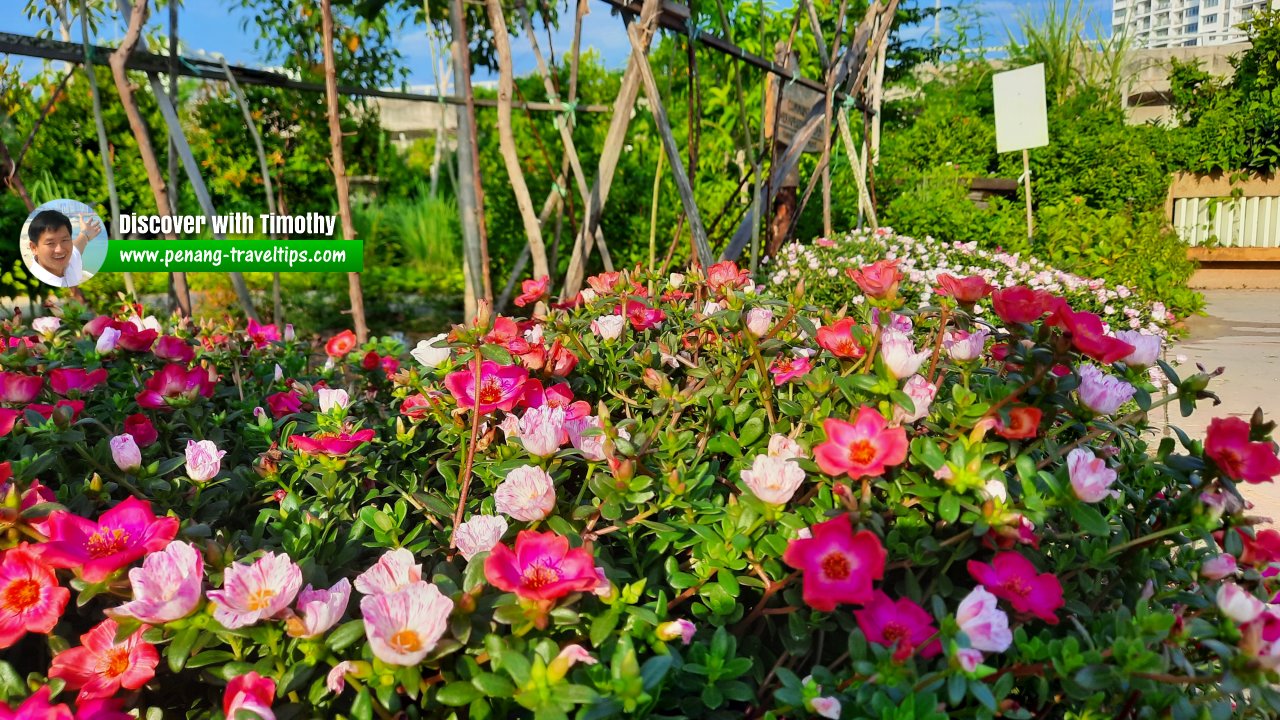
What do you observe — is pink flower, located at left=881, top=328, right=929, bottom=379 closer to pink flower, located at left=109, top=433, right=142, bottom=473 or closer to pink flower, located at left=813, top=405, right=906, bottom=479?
pink flower, located at left=813, top=405, right=906, bottom=479

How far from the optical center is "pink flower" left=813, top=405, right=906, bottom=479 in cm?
77

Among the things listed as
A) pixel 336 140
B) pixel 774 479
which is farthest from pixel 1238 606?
pixel 336 140

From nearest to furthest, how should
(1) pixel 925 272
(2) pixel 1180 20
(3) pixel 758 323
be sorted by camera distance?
(3) pixel 758 323
(1) pixel 925 272
(2) pixel 1180 20

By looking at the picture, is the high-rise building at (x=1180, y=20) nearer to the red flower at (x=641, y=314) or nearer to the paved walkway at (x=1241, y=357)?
the paved walkway at (x=1241, y=357)

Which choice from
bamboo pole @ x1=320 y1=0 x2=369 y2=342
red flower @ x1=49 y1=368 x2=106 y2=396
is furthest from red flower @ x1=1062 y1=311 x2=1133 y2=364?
Answer: bamboo pole @ x1=320 y1=0 x2=369 y2=342

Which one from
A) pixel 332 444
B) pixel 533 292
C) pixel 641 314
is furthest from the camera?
pixel 533 292

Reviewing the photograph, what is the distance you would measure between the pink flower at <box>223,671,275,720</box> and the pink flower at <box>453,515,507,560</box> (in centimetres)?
20

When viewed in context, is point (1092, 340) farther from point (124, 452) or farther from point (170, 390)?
point (170, 390)

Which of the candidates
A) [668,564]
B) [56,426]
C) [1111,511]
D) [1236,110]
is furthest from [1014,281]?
[1236,110]

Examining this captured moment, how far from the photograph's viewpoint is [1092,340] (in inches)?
33.7

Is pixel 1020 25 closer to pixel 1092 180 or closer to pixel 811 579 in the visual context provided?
pixel 1092 180

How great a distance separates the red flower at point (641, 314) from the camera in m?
1.37

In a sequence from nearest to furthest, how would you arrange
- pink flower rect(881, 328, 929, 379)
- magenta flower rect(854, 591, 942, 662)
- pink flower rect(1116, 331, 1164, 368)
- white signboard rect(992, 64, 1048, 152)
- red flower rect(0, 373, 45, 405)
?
magenta flower rect(854, 591, 942, 662) < pink flower rect(881, 328, 929, 379) < pink flower rect(1116, 331, 1164, 368) < red flower rect(0, 373, 45, 405) < white signboard rect(992, 64, 1048, 152)

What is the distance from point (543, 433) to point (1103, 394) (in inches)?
23.6
